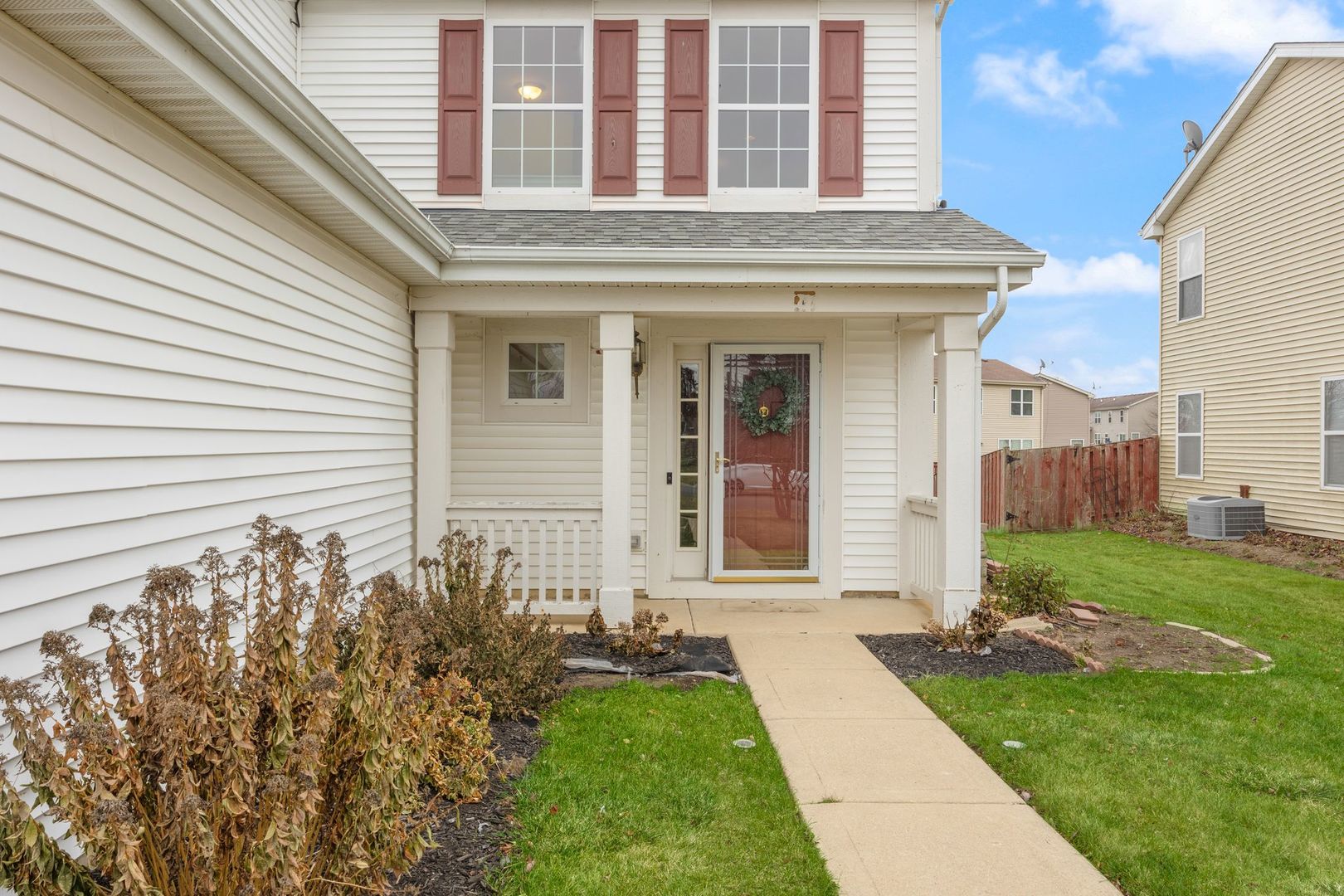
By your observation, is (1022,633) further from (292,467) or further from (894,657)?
(292,467)

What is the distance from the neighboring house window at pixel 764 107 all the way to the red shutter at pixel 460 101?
7.23 ft

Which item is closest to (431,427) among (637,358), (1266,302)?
(637,358)

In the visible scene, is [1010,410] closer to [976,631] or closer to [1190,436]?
[1190,436]

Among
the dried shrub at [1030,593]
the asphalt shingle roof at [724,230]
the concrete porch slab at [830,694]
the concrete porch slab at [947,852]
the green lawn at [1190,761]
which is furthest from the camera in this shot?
the dried shrub at [1030,593]

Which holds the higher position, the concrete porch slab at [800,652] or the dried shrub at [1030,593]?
the dried shrub at [1030,593]

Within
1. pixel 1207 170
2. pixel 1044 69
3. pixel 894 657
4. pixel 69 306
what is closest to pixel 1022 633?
pixel 894 657

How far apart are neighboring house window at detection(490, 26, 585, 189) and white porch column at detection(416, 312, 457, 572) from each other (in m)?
1.90

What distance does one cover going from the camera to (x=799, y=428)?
7.18 metres

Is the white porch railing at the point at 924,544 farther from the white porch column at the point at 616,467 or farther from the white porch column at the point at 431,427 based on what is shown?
the white porch column at the point at 431,427

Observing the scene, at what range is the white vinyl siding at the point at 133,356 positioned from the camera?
2.35 meters

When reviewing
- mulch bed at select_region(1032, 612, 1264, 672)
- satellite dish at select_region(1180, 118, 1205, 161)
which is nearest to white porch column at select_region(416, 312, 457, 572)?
mulch bed at select_region(1032, 612, 1264, 672)

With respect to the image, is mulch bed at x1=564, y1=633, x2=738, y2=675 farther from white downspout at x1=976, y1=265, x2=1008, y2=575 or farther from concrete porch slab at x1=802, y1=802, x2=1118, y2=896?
white downspout at x1=976, y1=265, x2=1008, y2=575

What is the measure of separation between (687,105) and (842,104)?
1399 millimetres

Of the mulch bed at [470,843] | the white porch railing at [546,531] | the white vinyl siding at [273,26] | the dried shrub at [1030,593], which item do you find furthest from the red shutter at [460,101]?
the dried shrub at [1030,593]
